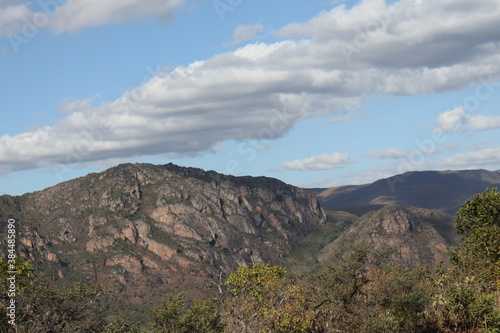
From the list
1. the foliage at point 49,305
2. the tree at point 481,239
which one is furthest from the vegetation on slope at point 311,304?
the tree at point 481,239

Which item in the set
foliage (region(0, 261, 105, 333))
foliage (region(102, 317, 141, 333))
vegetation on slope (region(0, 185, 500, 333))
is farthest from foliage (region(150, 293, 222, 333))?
foliage (region(0, 261, 105, 333))

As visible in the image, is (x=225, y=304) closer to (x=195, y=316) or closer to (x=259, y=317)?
(x=259, y=317)

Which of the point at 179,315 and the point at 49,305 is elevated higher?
the point at 49,305

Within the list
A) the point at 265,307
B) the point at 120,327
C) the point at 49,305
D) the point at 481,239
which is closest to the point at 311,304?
the point at 265,307

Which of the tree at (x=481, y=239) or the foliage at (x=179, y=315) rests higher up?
the tree at (x=481, y=239)

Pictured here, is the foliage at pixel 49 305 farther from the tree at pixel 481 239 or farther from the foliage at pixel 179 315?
the tree at pixel 481 239

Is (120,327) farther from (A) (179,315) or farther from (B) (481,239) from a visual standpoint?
(B) (481,239)

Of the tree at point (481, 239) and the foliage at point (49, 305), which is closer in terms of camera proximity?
the foliage at point (49, 305)

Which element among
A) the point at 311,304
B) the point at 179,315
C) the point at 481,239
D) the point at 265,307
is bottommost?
the point at 179,315

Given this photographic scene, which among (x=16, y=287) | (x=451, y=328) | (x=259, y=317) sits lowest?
(x=451, y=328)

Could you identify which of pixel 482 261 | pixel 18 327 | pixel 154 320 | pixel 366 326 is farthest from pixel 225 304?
pixel 482 261

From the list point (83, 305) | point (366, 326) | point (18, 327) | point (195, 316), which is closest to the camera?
point (18, 327)

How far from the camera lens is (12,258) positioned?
49.1 metres

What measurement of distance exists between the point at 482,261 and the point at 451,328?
31.9 metres
